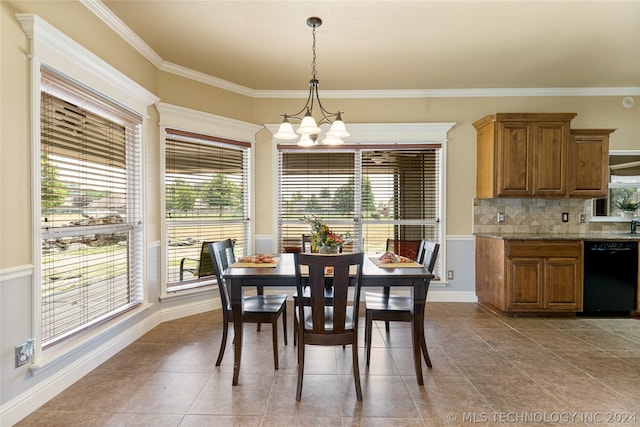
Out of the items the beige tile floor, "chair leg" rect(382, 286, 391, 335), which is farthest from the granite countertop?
"chair leg" rect(382, 286, 391, 335)

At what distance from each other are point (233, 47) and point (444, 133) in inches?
106

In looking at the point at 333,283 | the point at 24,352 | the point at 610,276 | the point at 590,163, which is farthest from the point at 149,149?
the point at 610,276

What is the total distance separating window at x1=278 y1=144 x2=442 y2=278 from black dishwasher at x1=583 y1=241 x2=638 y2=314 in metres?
1.59

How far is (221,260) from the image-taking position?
2.71 metres

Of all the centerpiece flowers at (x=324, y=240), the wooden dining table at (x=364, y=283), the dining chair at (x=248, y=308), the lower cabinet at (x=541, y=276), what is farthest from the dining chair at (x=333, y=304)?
the lower cabinet at (x=541, y=276)

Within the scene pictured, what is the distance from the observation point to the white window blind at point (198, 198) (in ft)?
12.0

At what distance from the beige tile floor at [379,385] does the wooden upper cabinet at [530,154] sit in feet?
5.16

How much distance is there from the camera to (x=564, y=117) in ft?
12.5

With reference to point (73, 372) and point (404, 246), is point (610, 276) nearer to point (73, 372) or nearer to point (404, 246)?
point (404, 246)

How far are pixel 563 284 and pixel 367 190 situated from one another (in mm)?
2397

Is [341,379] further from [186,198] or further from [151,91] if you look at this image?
[151,91]

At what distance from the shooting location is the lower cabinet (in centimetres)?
366

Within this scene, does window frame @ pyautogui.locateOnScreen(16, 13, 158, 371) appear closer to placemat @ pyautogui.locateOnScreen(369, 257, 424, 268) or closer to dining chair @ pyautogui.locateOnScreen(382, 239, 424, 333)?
placemat @ pyautogui.locateOnScreen(369, 257, 424, 268)

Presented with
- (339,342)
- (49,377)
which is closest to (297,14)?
(339,342)
